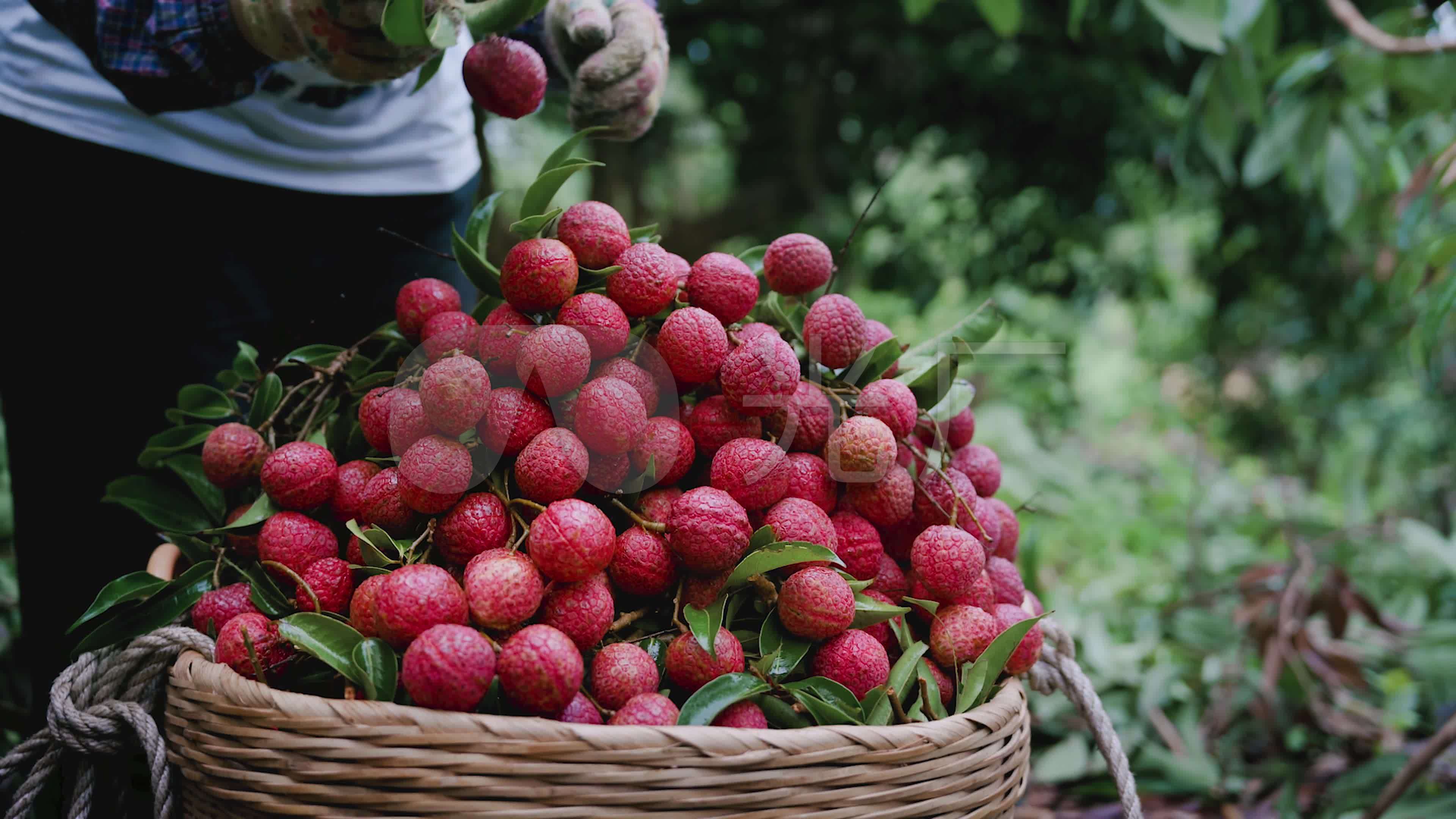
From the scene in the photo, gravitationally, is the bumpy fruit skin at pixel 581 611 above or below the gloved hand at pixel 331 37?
below

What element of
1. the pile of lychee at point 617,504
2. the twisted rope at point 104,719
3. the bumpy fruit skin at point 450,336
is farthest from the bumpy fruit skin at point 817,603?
the twisted rope at point 104,719

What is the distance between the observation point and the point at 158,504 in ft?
2.51

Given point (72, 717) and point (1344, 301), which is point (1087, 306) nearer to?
point (1344, 301)

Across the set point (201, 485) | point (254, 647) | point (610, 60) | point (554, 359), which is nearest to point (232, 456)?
point (201, 485)

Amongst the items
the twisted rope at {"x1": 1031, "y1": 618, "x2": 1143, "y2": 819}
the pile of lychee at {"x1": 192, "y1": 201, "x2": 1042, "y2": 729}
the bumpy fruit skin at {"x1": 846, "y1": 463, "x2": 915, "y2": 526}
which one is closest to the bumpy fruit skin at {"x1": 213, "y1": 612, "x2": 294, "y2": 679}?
the pile of lychee at {"x1": 192, "y1": 201, "x2": 1042, "y2": 729}

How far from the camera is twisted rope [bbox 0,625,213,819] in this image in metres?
0.62

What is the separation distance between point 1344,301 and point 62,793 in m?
3.48

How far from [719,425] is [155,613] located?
18.8 inches

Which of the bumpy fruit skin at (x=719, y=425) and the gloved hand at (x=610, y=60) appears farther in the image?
the gloved hand at (x=610, y=60)

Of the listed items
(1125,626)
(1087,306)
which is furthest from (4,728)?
(1087,306)

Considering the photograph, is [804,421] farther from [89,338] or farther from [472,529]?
[89,338]

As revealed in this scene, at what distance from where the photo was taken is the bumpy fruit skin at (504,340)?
690 millimetres

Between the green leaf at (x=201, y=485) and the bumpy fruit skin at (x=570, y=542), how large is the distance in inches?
13.1

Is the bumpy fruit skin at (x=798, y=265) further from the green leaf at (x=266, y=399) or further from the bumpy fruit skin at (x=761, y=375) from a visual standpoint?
the green leaf at (x=266, y=399)
